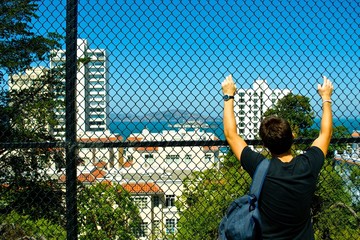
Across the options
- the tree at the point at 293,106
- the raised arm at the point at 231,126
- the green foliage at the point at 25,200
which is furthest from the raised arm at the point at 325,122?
the green foliage at the point at 25,200

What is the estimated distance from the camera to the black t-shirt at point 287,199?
2.13 m

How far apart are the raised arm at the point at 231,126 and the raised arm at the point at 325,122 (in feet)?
1.42

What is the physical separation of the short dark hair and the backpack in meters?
0.09

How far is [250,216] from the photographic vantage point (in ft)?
7.12

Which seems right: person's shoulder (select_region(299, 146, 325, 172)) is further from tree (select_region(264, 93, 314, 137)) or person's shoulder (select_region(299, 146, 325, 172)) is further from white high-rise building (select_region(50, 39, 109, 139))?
white high-rise building (select_region(50, 39, 109, 139))

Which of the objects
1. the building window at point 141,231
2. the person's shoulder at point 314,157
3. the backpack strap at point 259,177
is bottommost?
the building window at point 141,231

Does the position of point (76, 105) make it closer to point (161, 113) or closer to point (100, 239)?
point (161, 113)

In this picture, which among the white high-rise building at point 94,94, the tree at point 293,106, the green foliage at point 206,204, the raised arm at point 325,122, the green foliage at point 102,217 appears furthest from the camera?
the green foliage at point 102,217

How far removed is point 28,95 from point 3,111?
1638mm

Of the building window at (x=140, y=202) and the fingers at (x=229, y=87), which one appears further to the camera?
the building window at (x=140, y=202)

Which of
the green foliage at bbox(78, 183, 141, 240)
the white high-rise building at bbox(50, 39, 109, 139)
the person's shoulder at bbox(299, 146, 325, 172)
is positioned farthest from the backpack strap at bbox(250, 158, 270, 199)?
the green foliage at bbox(78, 183, 141, 240)

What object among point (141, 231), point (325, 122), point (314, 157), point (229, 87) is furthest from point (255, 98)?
point (141, 231)

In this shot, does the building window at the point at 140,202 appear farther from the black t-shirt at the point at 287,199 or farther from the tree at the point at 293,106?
the black t-shirt at the point at 287,199

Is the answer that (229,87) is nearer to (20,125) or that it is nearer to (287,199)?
(287,199)
